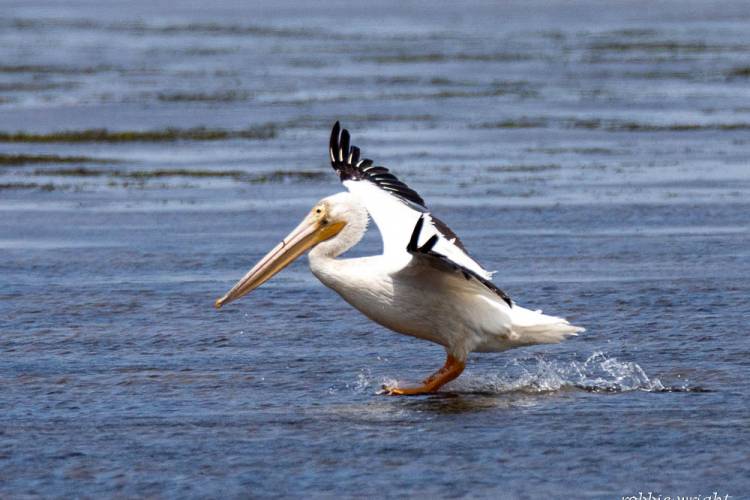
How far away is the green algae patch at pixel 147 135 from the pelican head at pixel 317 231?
10756 millimetres

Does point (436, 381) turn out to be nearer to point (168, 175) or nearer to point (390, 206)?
point (390, 206)

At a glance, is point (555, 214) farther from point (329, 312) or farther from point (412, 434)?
point (412, 434)

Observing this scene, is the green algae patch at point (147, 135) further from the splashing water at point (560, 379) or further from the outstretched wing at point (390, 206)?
the splashing water at point (560, 379)

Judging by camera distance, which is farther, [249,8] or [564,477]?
[249,8]

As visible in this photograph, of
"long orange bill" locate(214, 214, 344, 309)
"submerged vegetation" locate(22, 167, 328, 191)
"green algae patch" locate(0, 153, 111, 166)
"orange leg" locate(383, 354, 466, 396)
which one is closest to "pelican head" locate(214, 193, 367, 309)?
"long orange bill" locate(214, 214, 344, 309)

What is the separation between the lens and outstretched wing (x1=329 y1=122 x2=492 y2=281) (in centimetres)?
768

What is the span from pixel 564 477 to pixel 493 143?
1188 centimetres

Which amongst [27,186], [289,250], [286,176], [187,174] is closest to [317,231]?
[289,250]

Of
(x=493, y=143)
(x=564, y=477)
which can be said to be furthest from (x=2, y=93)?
(x=564, y=477)

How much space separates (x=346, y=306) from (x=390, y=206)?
58.5 inches

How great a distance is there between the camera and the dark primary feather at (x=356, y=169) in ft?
27.8

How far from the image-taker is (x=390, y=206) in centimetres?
809

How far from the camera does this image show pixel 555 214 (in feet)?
41.3

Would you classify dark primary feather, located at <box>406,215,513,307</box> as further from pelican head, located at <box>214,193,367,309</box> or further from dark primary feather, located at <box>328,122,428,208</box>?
dark primary feather, located at <box>328,122,428,208</box>
